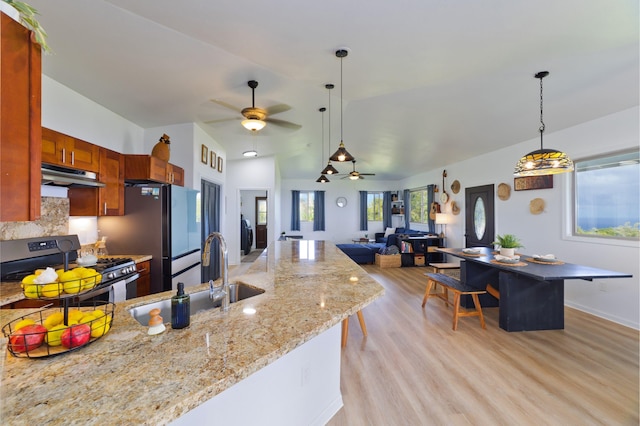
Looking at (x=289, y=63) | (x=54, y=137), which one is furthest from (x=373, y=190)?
(x=54, y=137)

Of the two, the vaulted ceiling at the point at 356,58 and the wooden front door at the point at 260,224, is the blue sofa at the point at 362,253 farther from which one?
the wooden front door at the point at 260,224

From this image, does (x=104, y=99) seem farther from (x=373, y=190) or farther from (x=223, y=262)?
(x=373, y=190)

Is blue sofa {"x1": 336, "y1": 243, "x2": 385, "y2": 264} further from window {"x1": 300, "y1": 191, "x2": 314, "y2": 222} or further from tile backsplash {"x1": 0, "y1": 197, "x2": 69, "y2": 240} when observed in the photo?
tile backsplash {"x1": 0, "y1": 197, "x2": 69, "y2": 240}

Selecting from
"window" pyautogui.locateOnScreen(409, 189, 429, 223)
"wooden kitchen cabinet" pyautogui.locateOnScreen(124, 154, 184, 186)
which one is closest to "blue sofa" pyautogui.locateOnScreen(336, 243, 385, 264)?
"window" pyautogui.locateOnScreen(409, 189, 429, 223)

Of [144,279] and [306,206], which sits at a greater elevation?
[306,206]

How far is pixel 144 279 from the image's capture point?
3.08 metres

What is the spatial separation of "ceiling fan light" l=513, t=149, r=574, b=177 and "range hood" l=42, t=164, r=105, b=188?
429 centimetres

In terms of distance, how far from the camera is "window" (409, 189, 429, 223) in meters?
8.45

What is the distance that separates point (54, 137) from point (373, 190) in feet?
29.6

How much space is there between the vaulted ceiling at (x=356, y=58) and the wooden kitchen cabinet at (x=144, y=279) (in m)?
1.86

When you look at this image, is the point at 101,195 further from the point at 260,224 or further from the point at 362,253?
the point at 260,224

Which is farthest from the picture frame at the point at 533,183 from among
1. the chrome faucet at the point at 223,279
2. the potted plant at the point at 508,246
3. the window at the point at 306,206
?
the window at the point at 306,206

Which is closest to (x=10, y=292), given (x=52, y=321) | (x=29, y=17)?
(x=52, y=321)

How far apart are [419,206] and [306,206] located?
3.92 metres
